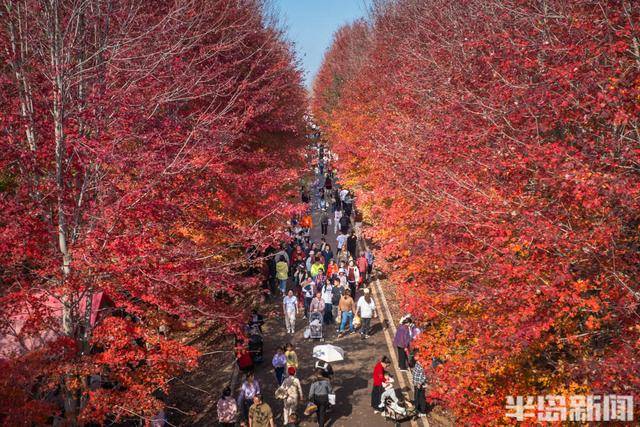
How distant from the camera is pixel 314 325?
14914mm

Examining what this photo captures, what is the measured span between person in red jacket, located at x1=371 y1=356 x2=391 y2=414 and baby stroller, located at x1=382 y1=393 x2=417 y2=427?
0.30m

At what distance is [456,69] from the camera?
627 inches

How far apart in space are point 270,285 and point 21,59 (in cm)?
1265

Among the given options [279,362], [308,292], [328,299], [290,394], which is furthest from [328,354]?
[308,292]

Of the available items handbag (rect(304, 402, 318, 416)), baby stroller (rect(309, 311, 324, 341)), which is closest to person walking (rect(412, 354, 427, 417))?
handbag (rect(304, 402, 318, 416))

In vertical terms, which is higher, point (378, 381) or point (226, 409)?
point (226, 409)

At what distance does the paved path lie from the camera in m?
11.4

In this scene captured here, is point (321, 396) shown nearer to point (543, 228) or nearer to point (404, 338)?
point (404, 338)

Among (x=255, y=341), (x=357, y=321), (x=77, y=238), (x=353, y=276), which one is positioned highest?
(x=77, y=238)

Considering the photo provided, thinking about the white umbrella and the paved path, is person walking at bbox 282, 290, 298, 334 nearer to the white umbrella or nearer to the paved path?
the paved path

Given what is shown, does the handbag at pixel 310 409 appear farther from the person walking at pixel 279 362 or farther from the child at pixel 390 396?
the child at pixel 390 396

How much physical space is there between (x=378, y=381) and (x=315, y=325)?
4128 millimetres

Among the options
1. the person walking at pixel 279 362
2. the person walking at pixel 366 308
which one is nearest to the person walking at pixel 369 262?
the person walking at pixel 366 308

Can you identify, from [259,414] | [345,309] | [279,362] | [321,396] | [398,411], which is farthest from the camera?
[345,309]
